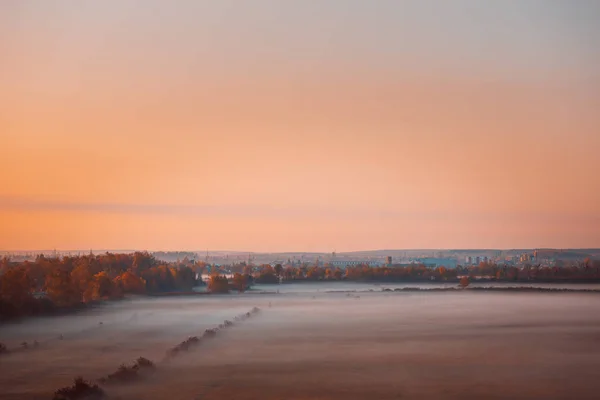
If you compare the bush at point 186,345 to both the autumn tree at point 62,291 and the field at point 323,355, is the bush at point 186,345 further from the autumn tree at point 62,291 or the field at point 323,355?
the autumn tree at point 62,291

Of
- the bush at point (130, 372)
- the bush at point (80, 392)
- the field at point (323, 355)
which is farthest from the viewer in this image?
the bush at point (130, 372)

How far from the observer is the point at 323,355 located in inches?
2581

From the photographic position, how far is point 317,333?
88.3 meters

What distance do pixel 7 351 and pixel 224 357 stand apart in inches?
694

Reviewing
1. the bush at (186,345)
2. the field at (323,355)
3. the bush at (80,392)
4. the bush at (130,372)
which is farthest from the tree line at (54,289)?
the bush at (80,392)

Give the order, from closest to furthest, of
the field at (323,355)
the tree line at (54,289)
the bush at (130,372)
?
the field at (323,355)
the bush at (130,372)
the tree line at (54,289)

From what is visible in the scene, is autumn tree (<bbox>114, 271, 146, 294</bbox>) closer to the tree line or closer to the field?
the tree line

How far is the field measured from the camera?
47.2m

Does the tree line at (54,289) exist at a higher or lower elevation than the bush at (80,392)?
higher

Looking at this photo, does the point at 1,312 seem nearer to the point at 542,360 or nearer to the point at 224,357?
the point at 224,357

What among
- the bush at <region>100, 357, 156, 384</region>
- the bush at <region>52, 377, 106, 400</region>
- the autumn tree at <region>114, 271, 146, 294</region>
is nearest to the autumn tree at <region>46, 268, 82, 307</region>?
the autumn tree at <region>114, 271, 146, 294</region>

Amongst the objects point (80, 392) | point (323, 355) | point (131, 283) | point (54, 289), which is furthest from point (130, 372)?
point (131, 283)

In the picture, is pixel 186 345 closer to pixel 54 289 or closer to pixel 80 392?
pixel 80 392

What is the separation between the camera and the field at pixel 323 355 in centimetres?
4722
